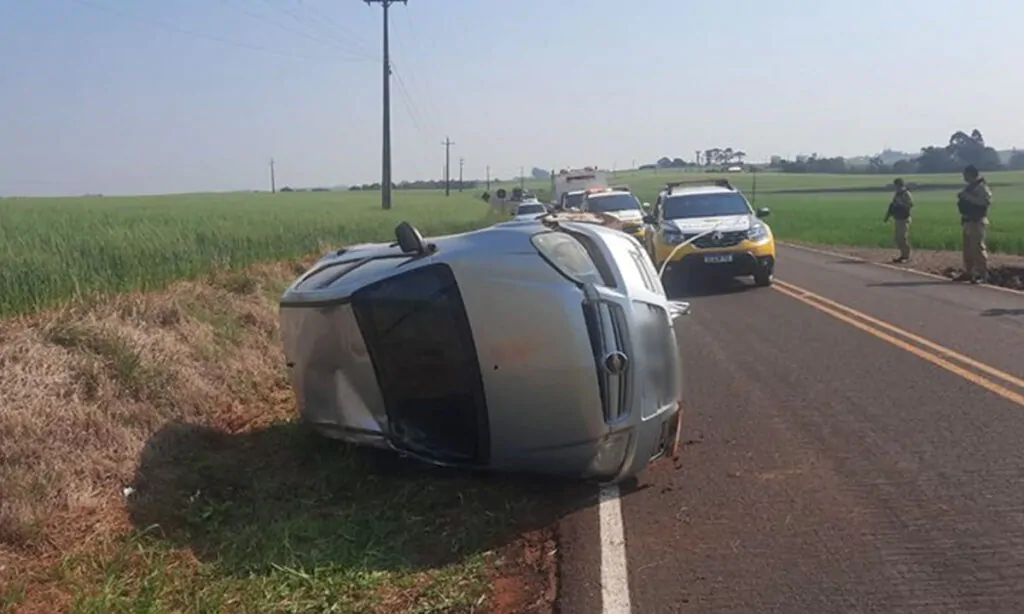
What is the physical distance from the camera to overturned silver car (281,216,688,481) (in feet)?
20.6

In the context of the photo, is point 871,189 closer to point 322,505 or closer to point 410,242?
point 410,242

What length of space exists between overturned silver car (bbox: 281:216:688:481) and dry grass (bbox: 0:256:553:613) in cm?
40

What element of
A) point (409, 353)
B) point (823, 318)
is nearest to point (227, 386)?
point (409, 353)

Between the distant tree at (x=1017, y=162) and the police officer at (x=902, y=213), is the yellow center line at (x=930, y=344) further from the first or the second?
the distant tree at (x=1017, y=162)

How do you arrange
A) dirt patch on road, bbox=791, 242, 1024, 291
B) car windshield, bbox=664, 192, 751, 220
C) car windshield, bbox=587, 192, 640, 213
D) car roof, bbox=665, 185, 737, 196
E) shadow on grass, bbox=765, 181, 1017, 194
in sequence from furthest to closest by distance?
shadow on grass, bbox=765, 181, 1017, 194
car windshield, bbox=587, 192, 640, 213
car roof, bbox=665, 185, 737, 196
car windshield, bbox=664, 192, 751, 220
dirt patch on road, bbox=791, 242, 1024, 291

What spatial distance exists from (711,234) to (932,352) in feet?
27.0

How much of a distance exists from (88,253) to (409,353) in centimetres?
770

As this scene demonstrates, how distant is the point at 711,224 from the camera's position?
2019cm

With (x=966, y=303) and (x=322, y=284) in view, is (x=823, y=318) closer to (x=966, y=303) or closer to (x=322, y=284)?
(x=966, y=303)

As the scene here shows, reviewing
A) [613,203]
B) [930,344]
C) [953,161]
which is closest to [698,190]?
[613,203]

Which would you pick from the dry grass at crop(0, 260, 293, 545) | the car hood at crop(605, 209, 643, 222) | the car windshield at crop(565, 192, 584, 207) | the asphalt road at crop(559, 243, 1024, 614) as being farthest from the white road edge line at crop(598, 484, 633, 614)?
the car windshield at crop(565, 192, 584, 207)

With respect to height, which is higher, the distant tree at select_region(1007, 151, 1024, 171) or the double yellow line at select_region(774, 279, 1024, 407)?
the distant tree at select_region(1007, 151, 1024, 171)

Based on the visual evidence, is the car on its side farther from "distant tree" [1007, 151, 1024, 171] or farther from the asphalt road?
"distant tree" [1007, 151, 1024, 171]

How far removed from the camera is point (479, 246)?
6.63m
